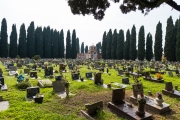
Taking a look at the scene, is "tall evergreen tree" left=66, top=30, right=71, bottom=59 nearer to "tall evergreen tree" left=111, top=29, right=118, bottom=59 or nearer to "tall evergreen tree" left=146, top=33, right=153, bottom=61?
"tall evergreen tree" left=111, top=29, right=118, bottom=59

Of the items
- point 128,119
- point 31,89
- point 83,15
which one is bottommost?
point 128,119

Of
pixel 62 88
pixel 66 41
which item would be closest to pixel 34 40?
pixel 66 41

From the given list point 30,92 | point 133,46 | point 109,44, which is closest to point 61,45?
point 109,44

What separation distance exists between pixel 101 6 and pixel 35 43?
188 ft

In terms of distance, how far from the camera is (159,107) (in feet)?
25.6

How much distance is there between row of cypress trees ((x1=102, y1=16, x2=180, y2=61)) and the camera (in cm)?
4369

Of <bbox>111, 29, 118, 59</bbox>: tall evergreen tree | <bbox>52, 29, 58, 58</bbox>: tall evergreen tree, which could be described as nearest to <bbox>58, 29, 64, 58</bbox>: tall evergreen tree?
<bbox>52, 29, 58, 58</bbox>: tall evergreen tree

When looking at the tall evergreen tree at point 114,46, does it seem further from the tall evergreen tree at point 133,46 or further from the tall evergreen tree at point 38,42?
the tall evergreen tree at point 38,42

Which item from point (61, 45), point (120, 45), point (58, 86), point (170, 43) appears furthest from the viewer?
point (61, 45)

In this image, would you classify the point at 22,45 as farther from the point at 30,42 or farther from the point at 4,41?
the point at 4,41

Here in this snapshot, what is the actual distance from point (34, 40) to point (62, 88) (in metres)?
50.4

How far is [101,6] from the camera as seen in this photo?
512 centimetres

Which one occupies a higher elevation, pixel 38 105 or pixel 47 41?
pixel 47 41

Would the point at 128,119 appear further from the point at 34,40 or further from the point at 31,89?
the point at 34,40
